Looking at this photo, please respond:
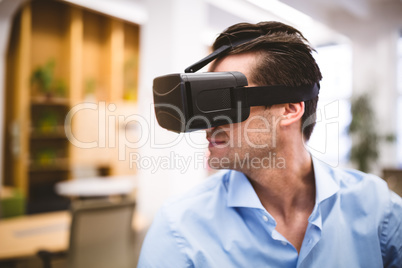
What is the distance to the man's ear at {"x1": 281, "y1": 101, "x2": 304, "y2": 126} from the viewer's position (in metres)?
0.94

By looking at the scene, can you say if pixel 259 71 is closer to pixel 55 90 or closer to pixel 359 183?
pixel 359 183

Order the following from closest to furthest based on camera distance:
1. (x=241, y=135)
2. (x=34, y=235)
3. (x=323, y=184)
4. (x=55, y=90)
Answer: (x=241, y=135)
(x=323, y=184)
(x=34, y=235)
(x=55, y=90)

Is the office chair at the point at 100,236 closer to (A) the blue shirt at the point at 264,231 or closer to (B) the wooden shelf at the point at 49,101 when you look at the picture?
(A) the blue shirt at the point at 264,231

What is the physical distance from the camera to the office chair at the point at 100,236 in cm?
170

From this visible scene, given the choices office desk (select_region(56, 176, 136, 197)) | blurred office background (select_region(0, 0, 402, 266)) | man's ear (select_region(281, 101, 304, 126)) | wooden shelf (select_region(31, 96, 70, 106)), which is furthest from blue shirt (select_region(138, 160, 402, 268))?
wooden shelf (select_region(31, 96, 70, 106))

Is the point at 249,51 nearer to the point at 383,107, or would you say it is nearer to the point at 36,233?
the point at 36,233

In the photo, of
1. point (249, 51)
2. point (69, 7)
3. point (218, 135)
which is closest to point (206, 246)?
point (218, 135)

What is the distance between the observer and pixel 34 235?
201 centimetres

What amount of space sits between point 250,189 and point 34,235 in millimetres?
1705

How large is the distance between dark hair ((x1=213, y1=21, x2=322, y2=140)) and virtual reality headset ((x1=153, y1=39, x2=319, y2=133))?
54 millimetres

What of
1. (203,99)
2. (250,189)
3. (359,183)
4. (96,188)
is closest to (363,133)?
(96,188)

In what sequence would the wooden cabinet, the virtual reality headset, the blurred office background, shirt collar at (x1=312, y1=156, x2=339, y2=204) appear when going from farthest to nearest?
the wooden cabinet < the blurred office background < shirt collar at (x1=312, y1=156, x2=339, y2=204) < the virtual reality headset

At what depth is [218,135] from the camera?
89 cm

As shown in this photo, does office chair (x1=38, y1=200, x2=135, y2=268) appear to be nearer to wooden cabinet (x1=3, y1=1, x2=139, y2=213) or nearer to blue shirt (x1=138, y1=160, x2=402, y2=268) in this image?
blue shirt (x1=138, y1=160, x2=402, y2=268)
